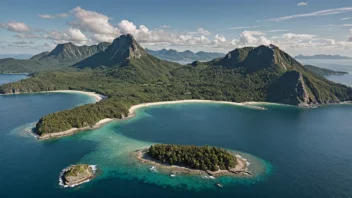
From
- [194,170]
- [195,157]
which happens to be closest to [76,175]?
[194,170]

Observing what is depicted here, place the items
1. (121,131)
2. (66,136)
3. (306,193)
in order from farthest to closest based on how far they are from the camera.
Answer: (121,131) < (66,136) < (306,193)

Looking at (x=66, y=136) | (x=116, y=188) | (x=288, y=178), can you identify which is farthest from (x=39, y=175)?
(x=288, y=178)

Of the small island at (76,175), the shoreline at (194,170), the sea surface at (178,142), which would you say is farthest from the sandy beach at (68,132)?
the shoreline at (194,170)

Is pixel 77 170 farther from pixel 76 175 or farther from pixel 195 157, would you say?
pixel 195 157

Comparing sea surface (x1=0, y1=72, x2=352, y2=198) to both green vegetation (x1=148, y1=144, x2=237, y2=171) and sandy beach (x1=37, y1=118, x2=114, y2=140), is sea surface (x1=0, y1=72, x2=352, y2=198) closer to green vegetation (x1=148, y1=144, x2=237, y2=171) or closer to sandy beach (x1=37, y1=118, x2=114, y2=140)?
sandy beach (x1=37, y1=118, x2=114, y2=140)

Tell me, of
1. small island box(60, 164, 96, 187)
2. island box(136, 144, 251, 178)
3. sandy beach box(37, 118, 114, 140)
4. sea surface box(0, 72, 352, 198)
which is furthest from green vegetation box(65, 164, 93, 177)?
sandy beach box(37, 118, 114, 140)

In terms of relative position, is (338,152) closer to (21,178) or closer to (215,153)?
(215,153)
